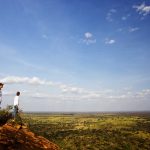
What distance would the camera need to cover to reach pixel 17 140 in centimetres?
1535

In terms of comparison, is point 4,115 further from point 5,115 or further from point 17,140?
point 17,140

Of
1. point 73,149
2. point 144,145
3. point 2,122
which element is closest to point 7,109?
point 2,122

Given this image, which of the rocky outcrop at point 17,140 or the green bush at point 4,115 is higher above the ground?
the green bush at point 4,115

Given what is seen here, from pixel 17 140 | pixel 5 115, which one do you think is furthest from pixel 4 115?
pixel 17 140

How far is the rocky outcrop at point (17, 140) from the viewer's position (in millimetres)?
14461

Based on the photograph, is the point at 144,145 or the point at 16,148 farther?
the point at 144,145

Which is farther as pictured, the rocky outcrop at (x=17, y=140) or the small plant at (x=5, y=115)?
the small plant at (x=5, y=115)

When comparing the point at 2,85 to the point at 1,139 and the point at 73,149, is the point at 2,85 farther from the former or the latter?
the point at 73,149

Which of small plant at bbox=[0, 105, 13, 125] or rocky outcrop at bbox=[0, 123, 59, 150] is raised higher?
small plant at bbox=[0, 105, 13, 125]

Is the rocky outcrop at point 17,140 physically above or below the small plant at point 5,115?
below

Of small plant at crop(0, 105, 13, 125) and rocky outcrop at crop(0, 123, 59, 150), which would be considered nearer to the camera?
rocky outcrop at crop(0, 123, 59, 150)

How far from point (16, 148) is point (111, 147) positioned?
3581 centimetres

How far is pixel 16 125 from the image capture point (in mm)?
18047

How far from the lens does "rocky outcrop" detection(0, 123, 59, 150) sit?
47.4 ft
